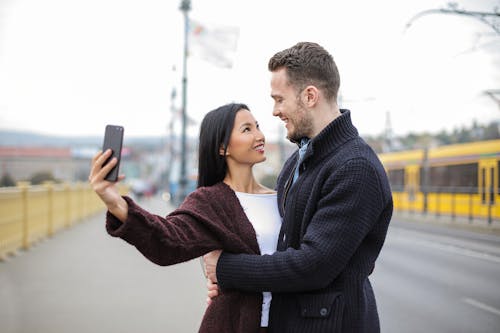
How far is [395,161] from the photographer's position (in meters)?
27.2

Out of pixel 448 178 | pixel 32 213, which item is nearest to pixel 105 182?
pixel 32 213

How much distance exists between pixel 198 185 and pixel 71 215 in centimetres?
1751

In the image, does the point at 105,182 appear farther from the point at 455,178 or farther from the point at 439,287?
the point at 455,178

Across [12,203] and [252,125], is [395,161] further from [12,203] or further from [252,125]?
[252,125]

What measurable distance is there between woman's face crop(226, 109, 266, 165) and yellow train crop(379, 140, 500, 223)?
468 inches

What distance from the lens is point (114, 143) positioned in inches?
76.2

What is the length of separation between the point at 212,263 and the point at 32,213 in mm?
11461

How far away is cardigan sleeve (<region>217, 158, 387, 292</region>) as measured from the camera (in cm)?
200

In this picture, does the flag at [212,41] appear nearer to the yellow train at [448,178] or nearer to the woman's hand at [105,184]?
the yellow train at [448,178]

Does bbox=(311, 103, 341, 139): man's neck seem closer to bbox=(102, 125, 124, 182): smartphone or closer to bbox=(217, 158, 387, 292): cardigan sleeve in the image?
bbox=(217, 158, 387, 292): cardigan sleeve

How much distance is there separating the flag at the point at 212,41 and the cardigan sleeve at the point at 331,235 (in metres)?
16.1

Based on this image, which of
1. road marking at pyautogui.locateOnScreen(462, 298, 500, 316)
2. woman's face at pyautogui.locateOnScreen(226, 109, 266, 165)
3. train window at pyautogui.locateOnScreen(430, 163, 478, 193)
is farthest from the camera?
train window at pyautogui.locateOnScreen(430, 163, 478, 193)

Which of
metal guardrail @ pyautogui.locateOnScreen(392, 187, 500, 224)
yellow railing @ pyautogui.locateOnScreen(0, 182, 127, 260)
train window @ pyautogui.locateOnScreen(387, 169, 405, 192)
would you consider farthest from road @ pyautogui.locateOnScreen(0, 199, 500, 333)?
train window @ pyautogui.locateOnScreen(387, 169, 405, 192)

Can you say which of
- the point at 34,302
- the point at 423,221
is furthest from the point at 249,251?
the point at 423,221
